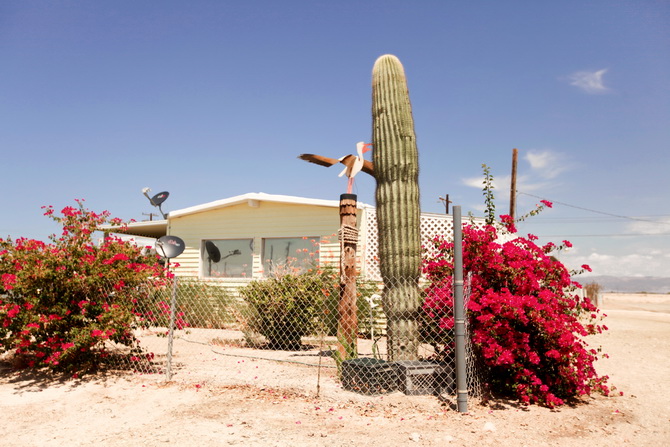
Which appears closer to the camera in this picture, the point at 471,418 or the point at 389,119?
the point at 471,418

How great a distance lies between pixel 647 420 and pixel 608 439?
2.96ft

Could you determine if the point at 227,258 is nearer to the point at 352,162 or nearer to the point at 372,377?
the point at 352,162

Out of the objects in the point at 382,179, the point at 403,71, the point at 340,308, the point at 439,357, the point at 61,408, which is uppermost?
the point at 403,71

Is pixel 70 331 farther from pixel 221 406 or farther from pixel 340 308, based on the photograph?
pixel 340 308

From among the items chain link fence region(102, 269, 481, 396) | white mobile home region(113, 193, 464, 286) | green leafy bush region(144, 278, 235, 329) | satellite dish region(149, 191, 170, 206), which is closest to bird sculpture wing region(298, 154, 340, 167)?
chain link fence region(102, 269, 481, 396)

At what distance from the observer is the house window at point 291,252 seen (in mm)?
11773

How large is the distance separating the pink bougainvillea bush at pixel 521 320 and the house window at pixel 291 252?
6.32m

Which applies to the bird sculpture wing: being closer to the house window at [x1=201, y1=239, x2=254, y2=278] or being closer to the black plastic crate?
the black plastic crate

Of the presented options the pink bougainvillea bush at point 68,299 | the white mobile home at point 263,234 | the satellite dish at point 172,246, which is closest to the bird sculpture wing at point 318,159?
the pink bougainvillea bush at point 68,299

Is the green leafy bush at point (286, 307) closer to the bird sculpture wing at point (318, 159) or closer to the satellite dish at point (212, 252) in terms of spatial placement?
the bird sculpture wing at point (318, 159)

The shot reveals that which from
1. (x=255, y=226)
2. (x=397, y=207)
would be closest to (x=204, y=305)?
(x=255, y=226)

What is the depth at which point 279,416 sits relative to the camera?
4.33m

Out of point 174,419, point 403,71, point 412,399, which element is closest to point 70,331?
point 174,419

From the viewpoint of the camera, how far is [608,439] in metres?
4.00
